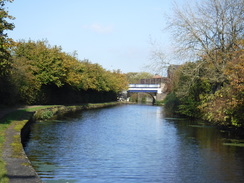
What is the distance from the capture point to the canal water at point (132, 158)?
1041 centimetres

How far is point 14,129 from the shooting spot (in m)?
14.9

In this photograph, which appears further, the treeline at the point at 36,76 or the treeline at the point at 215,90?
the treeline at the point at 36,76

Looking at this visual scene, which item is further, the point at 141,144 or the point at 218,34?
the point at 218,34

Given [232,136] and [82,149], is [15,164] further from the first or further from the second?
[232,136]

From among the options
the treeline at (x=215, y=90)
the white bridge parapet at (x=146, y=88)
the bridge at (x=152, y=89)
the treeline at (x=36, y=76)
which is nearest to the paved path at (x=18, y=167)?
the treeline at (x=215, y=90)

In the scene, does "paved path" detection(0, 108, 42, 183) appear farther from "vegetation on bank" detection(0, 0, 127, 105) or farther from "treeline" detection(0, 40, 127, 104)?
"treeline" detection(0, 40, 127, 104)

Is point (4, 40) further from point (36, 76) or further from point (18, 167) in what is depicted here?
point (36, 76)


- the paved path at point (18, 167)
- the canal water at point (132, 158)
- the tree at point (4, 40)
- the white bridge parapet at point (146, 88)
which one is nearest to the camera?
the paved path at point (18, 167)

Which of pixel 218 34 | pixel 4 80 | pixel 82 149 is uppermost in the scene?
pixel 218 34

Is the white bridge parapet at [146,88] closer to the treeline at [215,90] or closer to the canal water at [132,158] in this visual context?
the treeline at [215,90]

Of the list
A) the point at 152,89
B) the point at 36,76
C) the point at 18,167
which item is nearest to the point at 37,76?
the point at 36,76

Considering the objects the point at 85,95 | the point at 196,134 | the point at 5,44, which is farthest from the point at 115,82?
the point at 5,44

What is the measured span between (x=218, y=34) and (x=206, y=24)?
1114 millimetres

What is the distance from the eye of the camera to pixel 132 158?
1322cm
